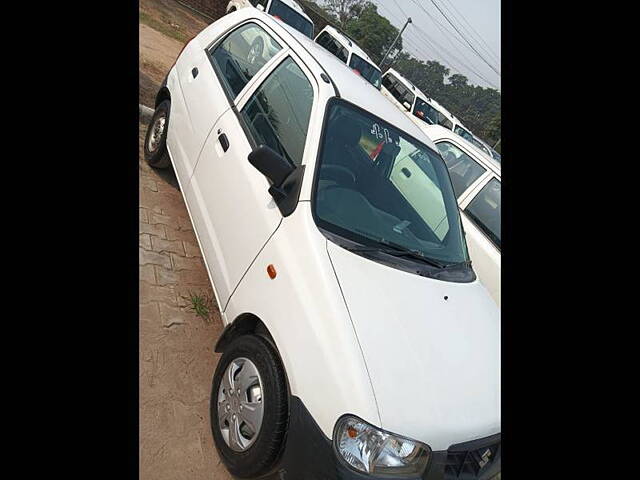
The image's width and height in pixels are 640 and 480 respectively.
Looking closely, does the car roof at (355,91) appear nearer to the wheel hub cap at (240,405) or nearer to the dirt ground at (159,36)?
the wheel hub cap at (240,405)

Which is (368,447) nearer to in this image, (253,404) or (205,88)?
(253,404)

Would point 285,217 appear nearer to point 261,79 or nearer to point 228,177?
point 228,177

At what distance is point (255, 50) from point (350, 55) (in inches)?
300

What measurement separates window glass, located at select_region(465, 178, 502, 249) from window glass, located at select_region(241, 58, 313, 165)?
260 cm

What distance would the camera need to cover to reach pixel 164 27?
878 centimetres

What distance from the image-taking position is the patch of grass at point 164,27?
821 cm

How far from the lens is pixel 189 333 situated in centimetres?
247

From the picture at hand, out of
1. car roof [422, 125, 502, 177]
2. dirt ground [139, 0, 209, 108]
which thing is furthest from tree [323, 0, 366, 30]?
car roof [422, 125, 502, 177]

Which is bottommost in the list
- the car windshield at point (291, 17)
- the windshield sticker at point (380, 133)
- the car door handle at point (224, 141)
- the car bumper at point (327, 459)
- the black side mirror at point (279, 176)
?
the car bumper at point (327, 459)

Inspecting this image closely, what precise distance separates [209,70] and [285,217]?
1.73 m

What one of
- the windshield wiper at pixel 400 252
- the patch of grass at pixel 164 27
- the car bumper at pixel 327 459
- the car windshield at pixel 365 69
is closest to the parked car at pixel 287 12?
the car windshield at pixel 365 69

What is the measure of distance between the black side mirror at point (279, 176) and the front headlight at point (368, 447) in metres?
1.03
